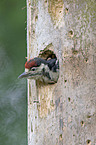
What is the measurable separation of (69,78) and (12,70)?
62.5 inches

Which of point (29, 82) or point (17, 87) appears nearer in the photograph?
point (29, 82)

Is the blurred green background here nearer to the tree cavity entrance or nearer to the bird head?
the tree cavity entrance

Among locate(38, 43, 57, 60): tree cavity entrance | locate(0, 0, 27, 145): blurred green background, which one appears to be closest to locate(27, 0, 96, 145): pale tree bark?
locate(38, 43, 57, 60): tree cavity entrance

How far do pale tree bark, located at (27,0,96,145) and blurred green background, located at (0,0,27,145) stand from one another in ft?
4.49

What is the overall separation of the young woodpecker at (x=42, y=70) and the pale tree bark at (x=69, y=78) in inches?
1.4

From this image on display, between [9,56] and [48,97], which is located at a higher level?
[9,56]

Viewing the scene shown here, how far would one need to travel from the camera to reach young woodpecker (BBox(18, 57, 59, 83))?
1.05m

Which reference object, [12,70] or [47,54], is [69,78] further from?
[12,70]

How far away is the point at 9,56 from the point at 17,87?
36 cm

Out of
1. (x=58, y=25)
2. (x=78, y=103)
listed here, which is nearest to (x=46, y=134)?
(x=78, y=103)

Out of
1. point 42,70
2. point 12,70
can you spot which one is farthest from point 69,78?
point 12,70

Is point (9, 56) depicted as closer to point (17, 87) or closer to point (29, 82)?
point (17, 87)

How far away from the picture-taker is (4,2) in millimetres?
2660

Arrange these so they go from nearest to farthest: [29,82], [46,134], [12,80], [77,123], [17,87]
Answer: [77,123]
[46,134]
[29,82]
[12,80]
[17,87]
